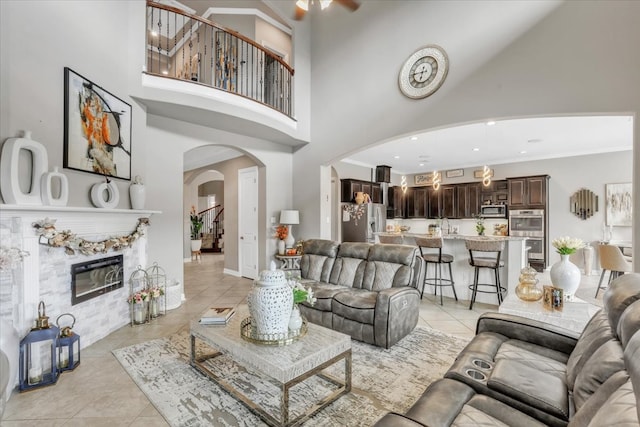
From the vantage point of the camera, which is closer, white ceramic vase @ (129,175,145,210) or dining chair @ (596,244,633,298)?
white ceramic vase @ (129,175,145,210)

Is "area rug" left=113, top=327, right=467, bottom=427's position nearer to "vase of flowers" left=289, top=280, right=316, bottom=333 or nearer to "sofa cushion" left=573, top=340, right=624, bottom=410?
"vase of flowers" left=289, top=280, right=316, bottom=333

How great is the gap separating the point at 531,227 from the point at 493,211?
98 centimetres

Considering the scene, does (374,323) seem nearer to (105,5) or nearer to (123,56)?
(123,56)

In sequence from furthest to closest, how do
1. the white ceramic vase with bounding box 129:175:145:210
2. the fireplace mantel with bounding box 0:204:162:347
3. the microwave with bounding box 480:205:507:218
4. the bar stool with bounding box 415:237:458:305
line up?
the microwave with bounding box 480:205:507:218, the bar stool with bounding box 415:237:458:305, the white ceramic vase with bounding box 129:175:145:210, the fireplace mantel with bounding box 0:204:162:347

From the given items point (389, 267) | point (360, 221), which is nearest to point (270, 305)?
point (389, 267)

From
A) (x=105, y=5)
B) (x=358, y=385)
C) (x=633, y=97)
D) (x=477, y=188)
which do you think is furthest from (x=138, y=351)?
(x=477, y=188)

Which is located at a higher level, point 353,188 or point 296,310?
point 353,188

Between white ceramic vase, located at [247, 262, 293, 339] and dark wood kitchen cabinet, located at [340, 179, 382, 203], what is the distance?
5887mm

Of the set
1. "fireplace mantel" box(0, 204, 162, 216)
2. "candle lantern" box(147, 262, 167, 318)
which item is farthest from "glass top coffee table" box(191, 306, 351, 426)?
"candle lantern" box(147, 262, 167, 318)

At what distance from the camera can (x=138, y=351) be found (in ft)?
9.34

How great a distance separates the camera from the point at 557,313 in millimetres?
2359

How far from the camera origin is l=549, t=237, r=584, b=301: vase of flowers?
8.42 ft

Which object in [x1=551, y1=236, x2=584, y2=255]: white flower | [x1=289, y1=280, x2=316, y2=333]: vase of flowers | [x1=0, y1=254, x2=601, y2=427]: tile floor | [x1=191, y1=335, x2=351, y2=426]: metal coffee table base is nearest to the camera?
[x1=191, y1=335, x2=351, y2=426]: metal coffee table base

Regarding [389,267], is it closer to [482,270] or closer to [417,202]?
[482,270]
